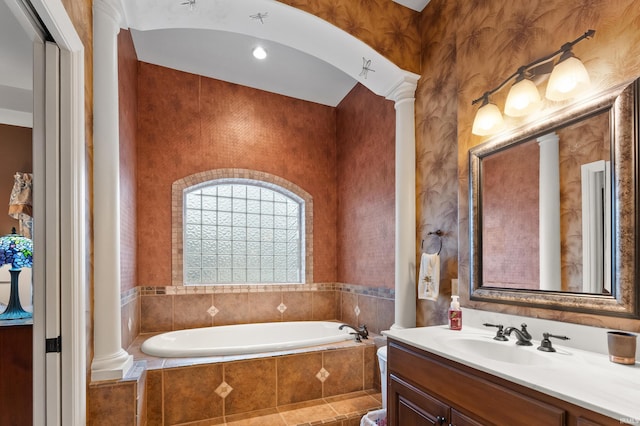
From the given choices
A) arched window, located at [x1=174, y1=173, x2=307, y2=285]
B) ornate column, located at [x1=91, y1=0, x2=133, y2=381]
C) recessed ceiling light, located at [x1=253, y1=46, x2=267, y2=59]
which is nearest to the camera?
ornate column, located at [x1=91, y1=0, x2=133, y2=381]

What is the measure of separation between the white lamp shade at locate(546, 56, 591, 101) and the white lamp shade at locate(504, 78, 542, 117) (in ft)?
0.32

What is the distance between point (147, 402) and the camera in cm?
217

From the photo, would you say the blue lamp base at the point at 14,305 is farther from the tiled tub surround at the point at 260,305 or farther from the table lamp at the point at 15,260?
the tiled tub surround at the point at 260,305

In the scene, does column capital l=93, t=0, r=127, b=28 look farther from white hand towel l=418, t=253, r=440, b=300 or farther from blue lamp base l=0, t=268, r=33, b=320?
white hand towel l=418, t=253, r=440, b=300

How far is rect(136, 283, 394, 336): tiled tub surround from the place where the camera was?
3127mm

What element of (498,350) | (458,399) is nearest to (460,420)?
(458,399)

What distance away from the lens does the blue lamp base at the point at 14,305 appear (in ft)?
4.93

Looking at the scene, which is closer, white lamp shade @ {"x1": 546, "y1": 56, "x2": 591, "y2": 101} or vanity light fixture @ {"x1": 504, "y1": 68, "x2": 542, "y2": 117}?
white lamp shade @ {"x1": 546, "y1": 56, "x2": 591, "y2": 101}

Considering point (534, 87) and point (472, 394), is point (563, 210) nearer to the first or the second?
A: point (534, 87)

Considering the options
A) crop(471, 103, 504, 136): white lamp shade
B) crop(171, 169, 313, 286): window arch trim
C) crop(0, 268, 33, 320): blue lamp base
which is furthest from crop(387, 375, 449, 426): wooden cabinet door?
crop(171, 169, 313, 286): window arch trim

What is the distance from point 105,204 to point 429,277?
199 cm

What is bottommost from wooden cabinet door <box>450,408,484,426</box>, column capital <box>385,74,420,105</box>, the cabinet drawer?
wooden cabinet door <box>450,408,484,426</box>

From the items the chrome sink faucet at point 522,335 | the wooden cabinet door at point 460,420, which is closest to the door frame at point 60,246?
the wooden cabinet door at point 460,420

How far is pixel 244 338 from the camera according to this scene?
130 inches
